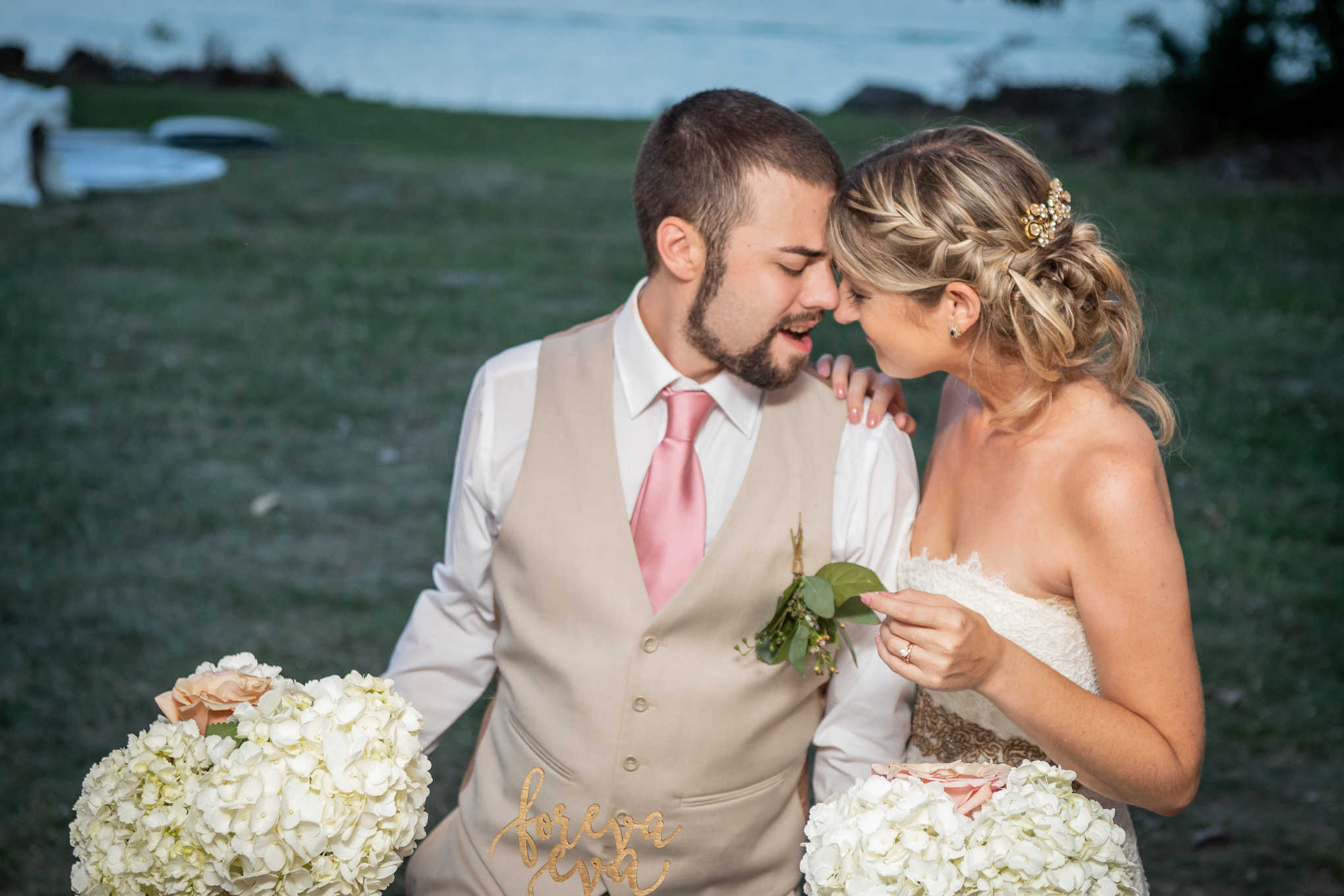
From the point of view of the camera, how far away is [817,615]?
7.70ft

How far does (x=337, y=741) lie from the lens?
5.95 feet

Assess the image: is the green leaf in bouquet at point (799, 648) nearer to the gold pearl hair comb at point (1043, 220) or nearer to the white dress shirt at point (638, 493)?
the white dress shirt at point (638, 493)

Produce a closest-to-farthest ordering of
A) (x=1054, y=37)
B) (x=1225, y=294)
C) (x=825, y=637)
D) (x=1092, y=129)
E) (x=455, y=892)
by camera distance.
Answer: (x=825, y=637)
(x=455, y=892)
(x=1225, y=294)
(x=1092, y=129)
(x=1054, y=37)

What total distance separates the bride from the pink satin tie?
0.43 m

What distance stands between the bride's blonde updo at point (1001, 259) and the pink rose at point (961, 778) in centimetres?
84

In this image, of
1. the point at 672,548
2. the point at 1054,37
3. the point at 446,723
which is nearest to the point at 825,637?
the point at 672,548

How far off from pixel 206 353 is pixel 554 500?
6534 mm

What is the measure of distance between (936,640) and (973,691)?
0.68 metres

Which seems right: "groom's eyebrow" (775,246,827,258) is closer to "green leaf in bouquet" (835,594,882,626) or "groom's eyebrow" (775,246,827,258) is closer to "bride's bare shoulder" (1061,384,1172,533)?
"bride's bare shoulder" (1061,384,1172,533)

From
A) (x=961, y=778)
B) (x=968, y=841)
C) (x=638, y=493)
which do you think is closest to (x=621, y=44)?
(x=638, y=493)

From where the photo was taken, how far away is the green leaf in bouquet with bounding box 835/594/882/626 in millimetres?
2363

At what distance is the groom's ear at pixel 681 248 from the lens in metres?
2.62

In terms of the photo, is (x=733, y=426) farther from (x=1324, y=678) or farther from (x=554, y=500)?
(x=1324, y=678)

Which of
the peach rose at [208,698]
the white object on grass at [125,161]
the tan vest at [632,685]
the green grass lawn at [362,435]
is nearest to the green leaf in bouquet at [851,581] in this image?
the tan vest at [632,685]
